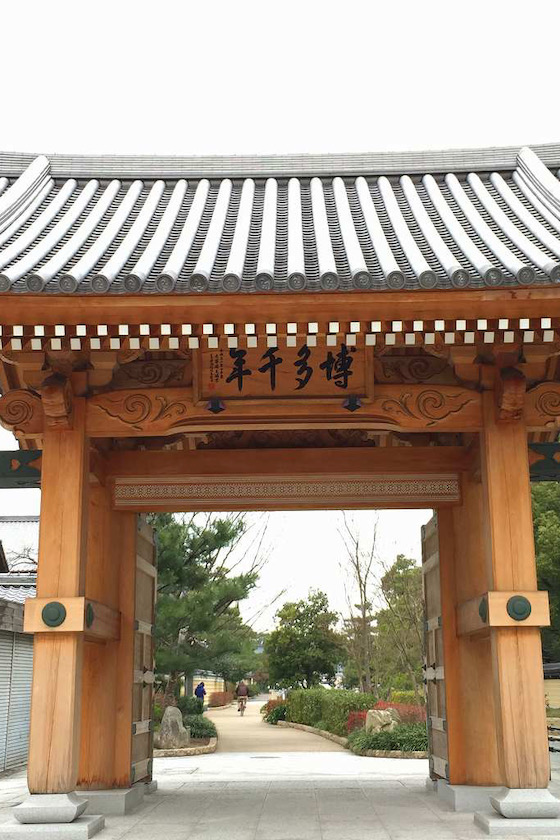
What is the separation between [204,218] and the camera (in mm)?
7887

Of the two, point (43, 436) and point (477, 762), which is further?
point (477, 762)

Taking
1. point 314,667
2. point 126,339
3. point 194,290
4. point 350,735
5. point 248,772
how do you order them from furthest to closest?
point 314,667 < point 350,735 < point 248,772 < point 126,339 < point 194,290

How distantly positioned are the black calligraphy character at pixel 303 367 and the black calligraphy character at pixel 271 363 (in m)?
0.15

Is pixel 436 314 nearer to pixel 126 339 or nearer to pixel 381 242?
pixel 381 242

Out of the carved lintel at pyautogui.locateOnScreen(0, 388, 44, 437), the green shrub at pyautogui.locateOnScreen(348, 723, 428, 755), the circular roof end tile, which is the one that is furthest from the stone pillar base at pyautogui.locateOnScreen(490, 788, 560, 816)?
the green shrub at pyautogui.locateOnScreen(348, 723, 428, 755)

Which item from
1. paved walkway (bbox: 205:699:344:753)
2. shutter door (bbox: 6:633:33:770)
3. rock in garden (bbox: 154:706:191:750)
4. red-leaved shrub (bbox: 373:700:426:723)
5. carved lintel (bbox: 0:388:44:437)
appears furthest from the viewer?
red-leaved shrub (bbox: 373:700:426:723)

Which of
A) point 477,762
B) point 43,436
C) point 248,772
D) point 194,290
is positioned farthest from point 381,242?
point 248,772

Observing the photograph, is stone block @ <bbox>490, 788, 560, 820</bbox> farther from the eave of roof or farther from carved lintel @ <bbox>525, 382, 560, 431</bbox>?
the eave of roof

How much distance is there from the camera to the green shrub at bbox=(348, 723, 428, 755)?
1494 centimetres

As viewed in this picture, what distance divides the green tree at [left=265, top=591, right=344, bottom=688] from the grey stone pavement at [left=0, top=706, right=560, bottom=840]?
56.6 ft

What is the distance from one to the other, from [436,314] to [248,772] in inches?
339

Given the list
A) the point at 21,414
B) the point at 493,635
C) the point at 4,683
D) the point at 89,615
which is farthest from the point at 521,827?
the point at 4,683

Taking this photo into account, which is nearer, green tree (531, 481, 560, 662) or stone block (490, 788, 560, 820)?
stone block (490, 788, 560, 820)

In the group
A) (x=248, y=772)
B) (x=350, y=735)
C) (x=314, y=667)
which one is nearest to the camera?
(x=248, y=772)
